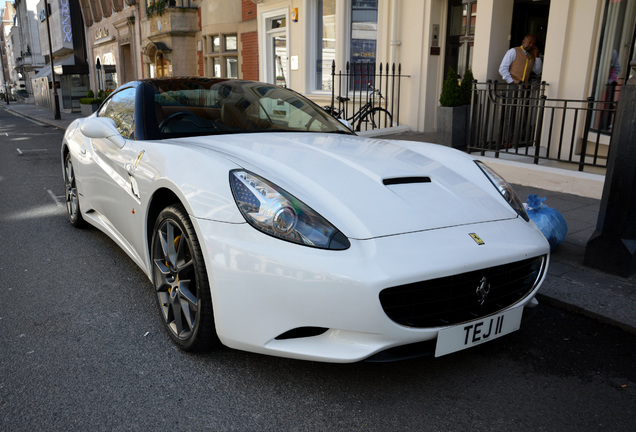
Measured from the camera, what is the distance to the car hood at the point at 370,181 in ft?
7.59

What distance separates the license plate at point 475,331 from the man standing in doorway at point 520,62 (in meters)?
6.23

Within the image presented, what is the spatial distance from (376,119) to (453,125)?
11.7 feet

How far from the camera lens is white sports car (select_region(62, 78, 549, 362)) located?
2.10 m

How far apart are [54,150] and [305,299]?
1216cm

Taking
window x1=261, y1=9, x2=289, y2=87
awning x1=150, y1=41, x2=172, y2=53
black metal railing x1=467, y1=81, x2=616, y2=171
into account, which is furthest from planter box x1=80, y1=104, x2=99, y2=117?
black metal railing x1=467, y1=81, x2=616, y2=171

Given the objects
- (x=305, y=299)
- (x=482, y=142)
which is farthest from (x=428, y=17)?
(x=305, y=299)

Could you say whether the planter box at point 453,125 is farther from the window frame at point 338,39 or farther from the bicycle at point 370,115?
the window frame at point 338,39

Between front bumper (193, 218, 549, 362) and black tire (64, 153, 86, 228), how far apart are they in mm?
3065

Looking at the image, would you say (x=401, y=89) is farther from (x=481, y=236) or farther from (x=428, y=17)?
(x=481, y=236)

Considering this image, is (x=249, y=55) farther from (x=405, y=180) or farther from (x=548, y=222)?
(x=405, y=180)

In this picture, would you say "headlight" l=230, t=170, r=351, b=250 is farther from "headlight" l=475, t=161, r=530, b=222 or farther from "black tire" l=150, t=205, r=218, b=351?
"headlight" l=475, t=161, r=530, b=222

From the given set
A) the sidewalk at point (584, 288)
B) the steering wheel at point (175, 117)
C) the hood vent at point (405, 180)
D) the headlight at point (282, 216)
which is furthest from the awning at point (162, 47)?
the headlight at point (282, 216)

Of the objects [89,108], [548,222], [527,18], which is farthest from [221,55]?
[548,222]

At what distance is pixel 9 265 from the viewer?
13.3 feet
